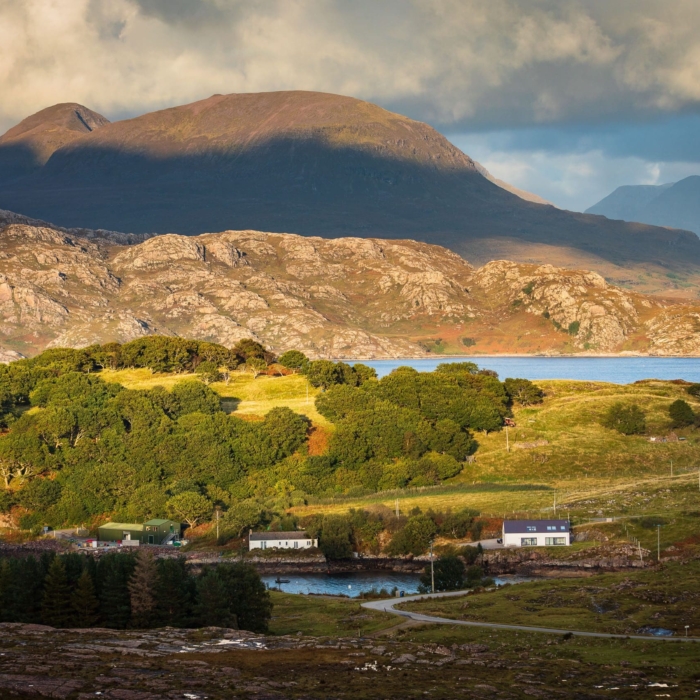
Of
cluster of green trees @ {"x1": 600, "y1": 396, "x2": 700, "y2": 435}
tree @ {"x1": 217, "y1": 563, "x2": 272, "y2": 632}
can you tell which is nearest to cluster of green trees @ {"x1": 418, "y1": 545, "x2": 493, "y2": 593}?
tree @ {"x1": 217, "y1": 563, "x2": 272, "y2": 632}

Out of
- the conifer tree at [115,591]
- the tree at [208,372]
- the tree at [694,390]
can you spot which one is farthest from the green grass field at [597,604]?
the tree at [208,372]

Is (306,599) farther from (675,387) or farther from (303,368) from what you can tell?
(675,387)

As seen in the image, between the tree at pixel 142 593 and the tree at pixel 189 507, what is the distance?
195 ft

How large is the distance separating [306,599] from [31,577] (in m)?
26.3

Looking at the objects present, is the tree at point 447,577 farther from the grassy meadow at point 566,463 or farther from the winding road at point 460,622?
the grassy meadow at point 566,463

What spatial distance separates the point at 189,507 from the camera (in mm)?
126938

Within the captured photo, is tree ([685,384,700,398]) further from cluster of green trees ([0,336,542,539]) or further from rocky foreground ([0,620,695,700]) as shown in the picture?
rocky foreground ([0,620,695,700])

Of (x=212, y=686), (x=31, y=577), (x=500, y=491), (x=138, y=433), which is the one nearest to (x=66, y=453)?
(x=138, y=433)

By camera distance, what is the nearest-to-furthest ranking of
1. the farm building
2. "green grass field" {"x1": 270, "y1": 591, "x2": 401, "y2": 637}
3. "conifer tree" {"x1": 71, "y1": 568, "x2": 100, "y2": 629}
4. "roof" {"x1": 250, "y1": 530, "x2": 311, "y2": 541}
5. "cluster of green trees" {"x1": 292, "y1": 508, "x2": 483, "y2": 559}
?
"conifer tree" {"x1": 71, "y1": 568, "x2": 100, "y2": 629}, "green grass field" {"x1": 270, "y1": 591, "x2": 401, "y2": 637}, "cluster of green trees" {"x1": 292, "y1": 508, "x2": 483, "y2": 559}, "roof" {"x1": 250, "y1": 530, "x2": 311, "y2": 541}, the farm building

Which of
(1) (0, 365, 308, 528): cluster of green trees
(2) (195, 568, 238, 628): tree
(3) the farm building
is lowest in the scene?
(2) (195, 568, 238, 628): tree

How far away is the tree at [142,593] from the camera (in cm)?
6650

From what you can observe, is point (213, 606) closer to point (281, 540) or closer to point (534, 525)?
point (281, 540)

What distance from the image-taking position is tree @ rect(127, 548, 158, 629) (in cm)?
6650

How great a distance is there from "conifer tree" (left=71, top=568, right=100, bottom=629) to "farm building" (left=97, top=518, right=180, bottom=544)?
2106 inches
